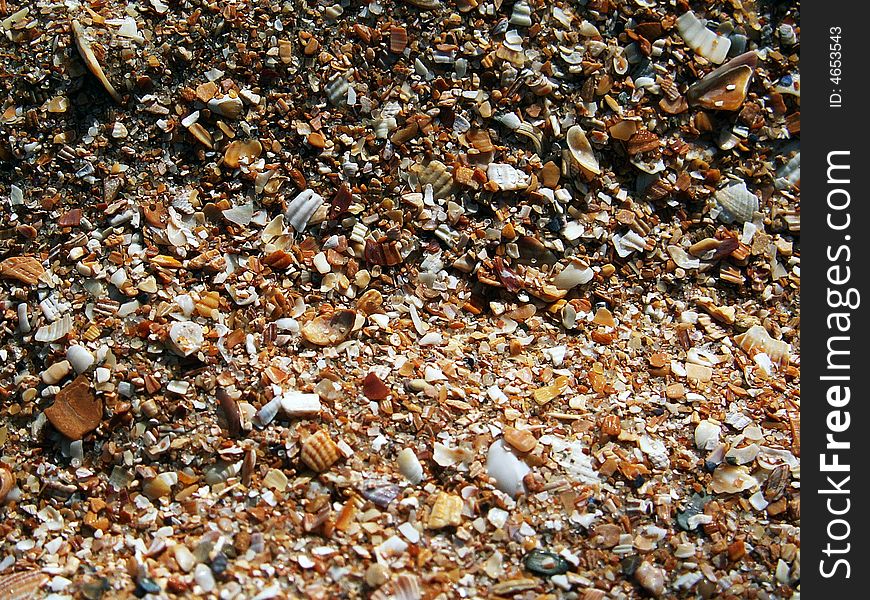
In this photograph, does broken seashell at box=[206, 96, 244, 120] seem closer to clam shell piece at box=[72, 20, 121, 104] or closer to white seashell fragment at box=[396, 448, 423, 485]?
clam shell piece at box=[72, 20, 121, 104]

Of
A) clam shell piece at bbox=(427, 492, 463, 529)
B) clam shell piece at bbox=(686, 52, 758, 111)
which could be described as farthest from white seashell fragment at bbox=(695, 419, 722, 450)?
clam shell piece at bbox=(686, 52, 758, 111)

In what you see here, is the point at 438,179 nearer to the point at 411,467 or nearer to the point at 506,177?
the point at 506,177

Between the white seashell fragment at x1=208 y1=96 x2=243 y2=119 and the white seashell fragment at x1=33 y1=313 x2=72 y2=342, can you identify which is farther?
the white seashell fragment at x1=208 y1=96 x2=243 y2=119

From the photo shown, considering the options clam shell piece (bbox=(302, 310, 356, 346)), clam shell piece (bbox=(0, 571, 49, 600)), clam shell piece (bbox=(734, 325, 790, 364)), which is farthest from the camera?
clam shell piece (bbox=(734, 325, 790, 364))

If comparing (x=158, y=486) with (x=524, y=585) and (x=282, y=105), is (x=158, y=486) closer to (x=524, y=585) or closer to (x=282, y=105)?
(x=524, y=585)

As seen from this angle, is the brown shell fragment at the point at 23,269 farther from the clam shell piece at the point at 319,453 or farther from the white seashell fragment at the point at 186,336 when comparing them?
the clam shell piece at the point at 319,453

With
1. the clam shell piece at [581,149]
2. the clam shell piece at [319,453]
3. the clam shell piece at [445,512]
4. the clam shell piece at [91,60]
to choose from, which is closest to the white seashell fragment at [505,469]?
the clam shell piece at [445,512]

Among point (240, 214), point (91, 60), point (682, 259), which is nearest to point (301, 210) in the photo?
point (240, 214)
